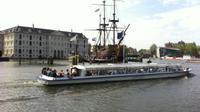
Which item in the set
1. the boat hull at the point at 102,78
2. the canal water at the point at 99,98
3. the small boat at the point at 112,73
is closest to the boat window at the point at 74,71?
the small boat at the point at 112,73

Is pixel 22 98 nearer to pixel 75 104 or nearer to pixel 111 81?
pixel 75 104

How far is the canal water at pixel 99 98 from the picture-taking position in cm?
3591

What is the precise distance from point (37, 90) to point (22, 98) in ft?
22.3

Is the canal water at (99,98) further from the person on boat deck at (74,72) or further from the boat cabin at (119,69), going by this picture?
the boat cabin at (119,69)

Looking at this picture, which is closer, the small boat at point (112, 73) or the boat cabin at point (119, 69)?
the small boat at point (112, 73)

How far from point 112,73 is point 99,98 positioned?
736 inches

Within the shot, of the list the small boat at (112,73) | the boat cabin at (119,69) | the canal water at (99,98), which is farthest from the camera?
the boat cabin at (119,69)

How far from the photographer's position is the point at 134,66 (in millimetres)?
64125

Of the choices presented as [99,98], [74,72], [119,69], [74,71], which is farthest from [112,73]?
[99,98]

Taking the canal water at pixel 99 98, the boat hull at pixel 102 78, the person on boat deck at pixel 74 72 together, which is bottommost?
the canal water at pixel 99 98

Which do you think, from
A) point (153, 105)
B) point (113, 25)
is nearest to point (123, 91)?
point (153, 105)

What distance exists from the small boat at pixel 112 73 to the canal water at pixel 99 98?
1735 millimetres

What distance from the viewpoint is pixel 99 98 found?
41.8 metres

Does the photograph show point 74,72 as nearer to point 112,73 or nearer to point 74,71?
point 74,71
